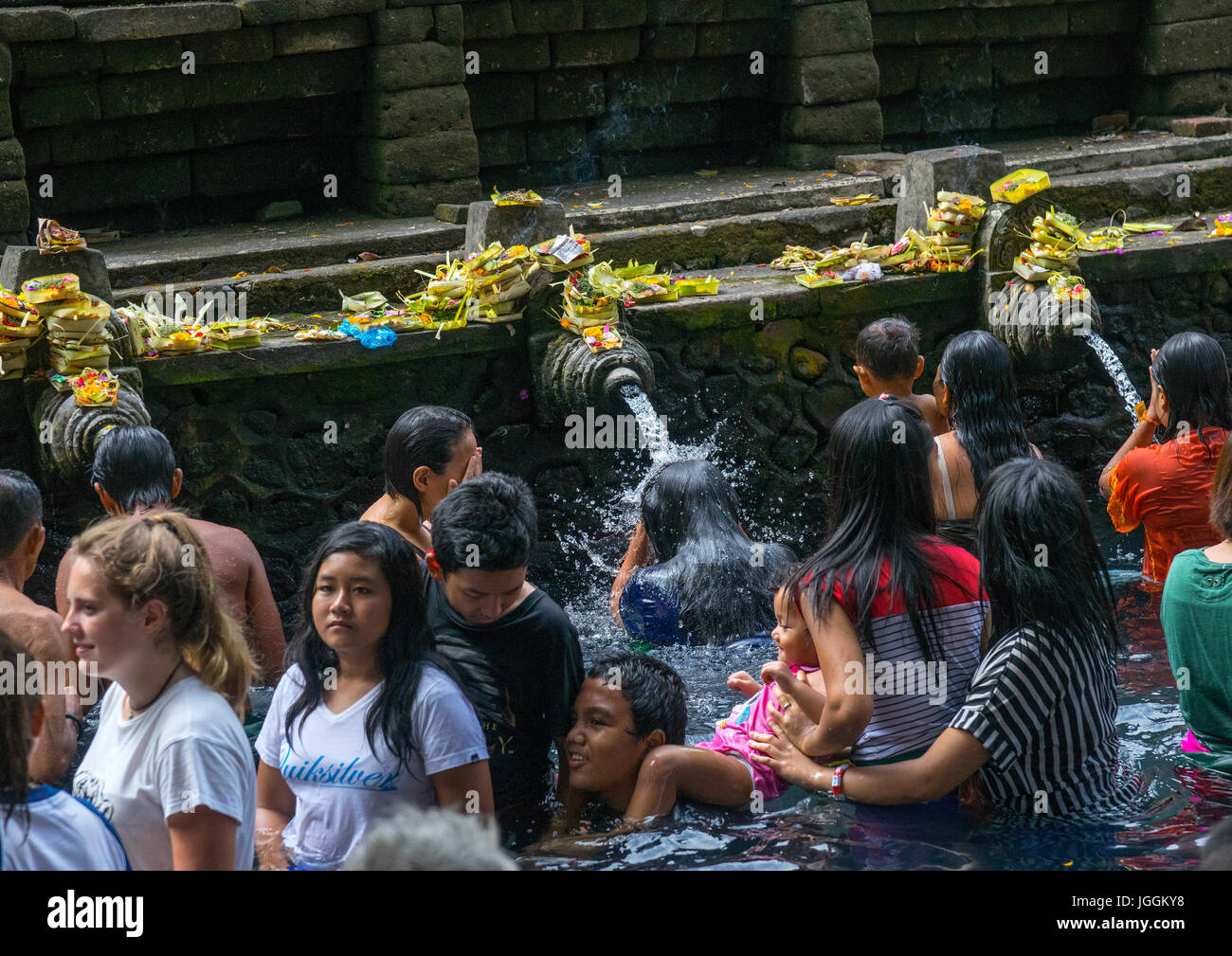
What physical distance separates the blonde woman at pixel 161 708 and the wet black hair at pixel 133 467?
152 centimetres

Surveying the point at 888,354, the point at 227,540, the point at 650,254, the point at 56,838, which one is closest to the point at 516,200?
the point at 650,254

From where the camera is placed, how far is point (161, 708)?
98.6 inches

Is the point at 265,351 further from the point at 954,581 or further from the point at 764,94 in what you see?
the point at 764,94

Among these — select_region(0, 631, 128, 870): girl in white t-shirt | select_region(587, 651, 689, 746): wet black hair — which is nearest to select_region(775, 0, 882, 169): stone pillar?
select_region(587, 651, 689, 746): wet black hair

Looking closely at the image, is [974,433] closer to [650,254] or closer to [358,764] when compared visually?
[358,764]

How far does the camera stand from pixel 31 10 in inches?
311

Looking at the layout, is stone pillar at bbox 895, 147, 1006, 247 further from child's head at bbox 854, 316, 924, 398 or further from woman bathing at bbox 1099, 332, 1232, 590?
woman bathing at bbox 1099, 332, 1232, 590

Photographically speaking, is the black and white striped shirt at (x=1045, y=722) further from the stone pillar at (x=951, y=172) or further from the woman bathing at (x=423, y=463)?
the stone pillar at (x=951, y=172)

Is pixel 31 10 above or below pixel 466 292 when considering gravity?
above

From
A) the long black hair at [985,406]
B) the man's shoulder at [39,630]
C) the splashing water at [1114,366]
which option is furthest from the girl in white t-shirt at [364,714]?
the splashing water at [1114,366]

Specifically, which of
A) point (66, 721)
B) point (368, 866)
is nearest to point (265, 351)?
point (66, 721)

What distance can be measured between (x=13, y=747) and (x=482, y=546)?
1302 mm

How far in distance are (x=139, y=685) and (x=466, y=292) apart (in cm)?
426

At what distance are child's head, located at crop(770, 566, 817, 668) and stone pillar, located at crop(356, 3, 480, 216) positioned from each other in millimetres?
6291
